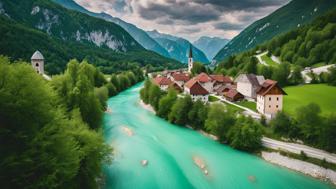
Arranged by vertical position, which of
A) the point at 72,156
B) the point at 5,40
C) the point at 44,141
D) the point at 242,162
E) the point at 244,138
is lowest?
the point at 242,162

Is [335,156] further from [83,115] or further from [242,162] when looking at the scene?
[83,115]

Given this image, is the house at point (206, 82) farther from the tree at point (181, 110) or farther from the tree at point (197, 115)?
the tree at point (197, 115)

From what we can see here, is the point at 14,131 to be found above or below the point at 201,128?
above

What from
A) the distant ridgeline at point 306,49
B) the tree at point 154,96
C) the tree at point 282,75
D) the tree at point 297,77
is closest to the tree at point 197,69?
the distant ridgeline at point 306,49

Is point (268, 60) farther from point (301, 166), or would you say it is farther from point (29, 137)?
point (29, 137)

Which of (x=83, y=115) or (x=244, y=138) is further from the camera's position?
(x=244, y=138)

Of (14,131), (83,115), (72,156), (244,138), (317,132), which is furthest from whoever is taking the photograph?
(244,138)

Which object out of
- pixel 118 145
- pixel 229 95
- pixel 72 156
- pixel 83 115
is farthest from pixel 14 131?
pixel 229 95
